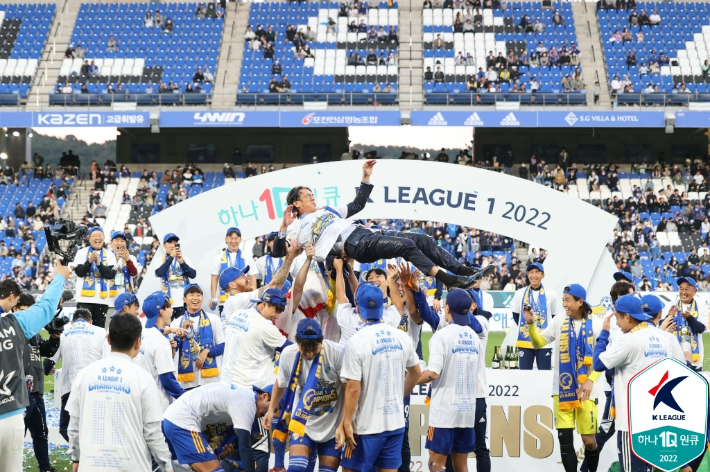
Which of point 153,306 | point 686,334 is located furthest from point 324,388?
point 686,334

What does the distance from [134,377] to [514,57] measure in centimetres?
3139

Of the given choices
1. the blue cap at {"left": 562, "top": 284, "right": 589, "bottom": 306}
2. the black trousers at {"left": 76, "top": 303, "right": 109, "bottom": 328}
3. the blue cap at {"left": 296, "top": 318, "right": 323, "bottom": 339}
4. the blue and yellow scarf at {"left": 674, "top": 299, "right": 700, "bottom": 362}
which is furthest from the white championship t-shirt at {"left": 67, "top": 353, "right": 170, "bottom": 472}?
the blue and yellow scarf at {"left": 674, "top": 299, "right": 700, "bottom": 362}

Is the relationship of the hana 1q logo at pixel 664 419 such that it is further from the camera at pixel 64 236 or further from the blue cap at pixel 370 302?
the camera at pixel 64 236

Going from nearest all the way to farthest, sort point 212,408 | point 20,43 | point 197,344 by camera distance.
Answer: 1. point 212,408
2. point 197,344
3. point 20,43

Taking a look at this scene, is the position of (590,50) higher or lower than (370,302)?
higher

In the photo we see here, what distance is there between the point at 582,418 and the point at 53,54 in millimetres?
33443

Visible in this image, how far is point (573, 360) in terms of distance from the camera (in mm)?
8820

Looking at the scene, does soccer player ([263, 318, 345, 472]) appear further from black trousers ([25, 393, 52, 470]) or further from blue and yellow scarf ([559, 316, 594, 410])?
black trousers ([25, 393, 52, 470])

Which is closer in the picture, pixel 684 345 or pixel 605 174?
pixel 684 345

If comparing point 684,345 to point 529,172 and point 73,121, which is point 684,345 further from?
point 73,121

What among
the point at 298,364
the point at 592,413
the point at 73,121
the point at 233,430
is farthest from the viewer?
the point at 73,121

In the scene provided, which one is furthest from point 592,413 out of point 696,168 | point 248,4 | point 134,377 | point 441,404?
point 248,4

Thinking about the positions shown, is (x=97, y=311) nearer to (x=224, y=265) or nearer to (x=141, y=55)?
(x=224, y=265)

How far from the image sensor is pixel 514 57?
3544 cm
